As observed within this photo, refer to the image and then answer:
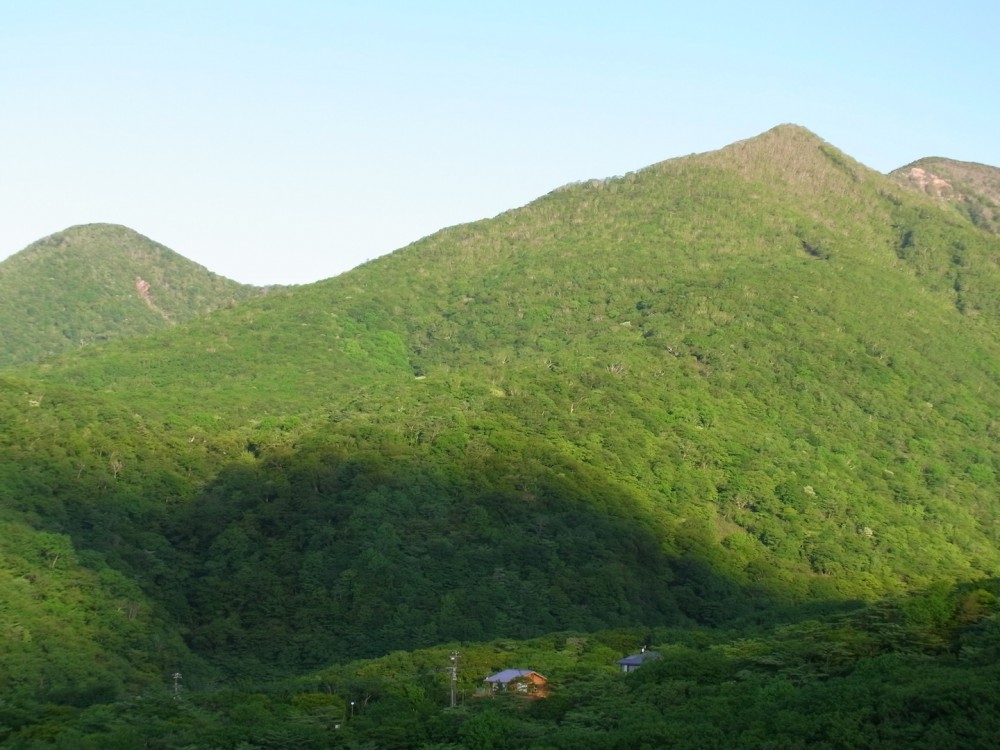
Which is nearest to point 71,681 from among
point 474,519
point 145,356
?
point 474,519

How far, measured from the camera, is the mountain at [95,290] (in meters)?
165

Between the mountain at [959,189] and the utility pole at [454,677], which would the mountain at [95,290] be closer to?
the mountain at [959,189]

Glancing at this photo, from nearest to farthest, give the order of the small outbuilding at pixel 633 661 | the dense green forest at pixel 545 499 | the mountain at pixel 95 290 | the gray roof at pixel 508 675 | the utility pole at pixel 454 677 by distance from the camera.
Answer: the dense green forest at pixel 545 499, the utility pole at pixel 454 677, the gray roof at pixel 508 675, the small outbuilding at pixel 633 661, the mountain at pixel 95 290

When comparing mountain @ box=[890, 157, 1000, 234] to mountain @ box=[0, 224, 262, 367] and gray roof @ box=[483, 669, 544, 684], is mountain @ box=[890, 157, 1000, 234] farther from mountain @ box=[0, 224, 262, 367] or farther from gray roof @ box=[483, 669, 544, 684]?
gray roof @ box=[483, 669, 544, 684]

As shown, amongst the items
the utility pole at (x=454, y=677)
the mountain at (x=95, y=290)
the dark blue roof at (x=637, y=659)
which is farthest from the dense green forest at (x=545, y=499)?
the mountain at (x=95, y=290)

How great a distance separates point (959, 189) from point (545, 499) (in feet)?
415

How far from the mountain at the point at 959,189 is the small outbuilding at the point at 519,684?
136 metres

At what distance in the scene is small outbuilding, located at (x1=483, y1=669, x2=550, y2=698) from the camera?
54594 mm

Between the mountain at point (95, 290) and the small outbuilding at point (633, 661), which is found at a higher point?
the mountain at point (95, 290)

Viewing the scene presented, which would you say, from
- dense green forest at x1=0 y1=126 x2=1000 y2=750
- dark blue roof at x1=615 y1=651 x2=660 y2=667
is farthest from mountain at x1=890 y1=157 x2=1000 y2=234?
dark blue roof at x1=615 y1=651 x2=660 y2=667

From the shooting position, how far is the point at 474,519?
261ft

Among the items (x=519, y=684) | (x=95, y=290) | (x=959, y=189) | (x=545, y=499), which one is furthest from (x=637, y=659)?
(x=959, y=189)

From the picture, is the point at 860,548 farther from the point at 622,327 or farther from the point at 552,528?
the point at 622,327

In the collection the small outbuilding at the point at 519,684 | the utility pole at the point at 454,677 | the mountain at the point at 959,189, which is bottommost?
the small outbuilding at the point at 519,684
